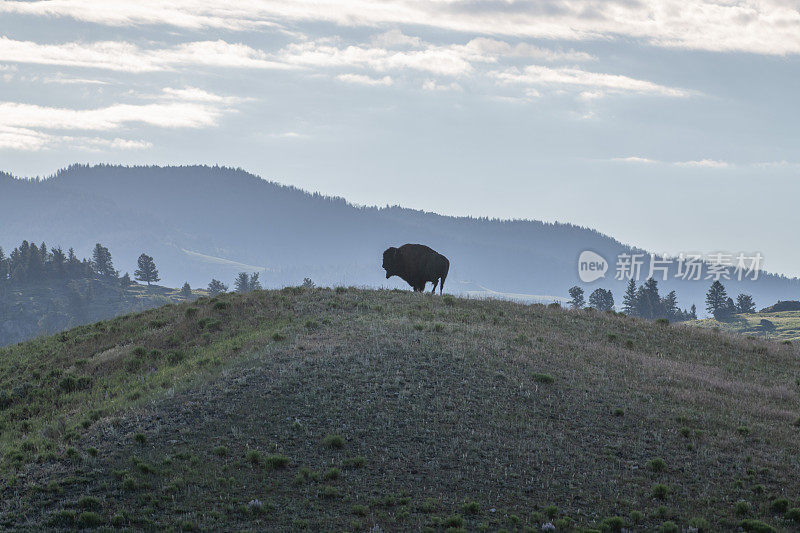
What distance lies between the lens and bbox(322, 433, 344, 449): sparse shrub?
18516mm

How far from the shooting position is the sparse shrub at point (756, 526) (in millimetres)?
15156

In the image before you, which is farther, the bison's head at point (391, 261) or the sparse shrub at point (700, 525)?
the bison's head at point (391, 261)

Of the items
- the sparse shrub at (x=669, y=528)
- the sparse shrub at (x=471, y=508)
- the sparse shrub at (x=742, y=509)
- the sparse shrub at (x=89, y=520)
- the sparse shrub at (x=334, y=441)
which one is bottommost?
the sparse shrub at (x=89, y=520)

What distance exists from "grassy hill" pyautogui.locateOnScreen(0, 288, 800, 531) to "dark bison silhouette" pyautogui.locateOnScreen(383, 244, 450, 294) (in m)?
8.66

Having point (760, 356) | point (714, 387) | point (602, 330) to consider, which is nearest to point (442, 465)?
point (714, 387)

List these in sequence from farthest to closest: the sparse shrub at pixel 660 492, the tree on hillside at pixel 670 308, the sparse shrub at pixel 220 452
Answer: the tree on hillside at pixel 670 308 → the sparse shrub at pixel 220 452 → the sparse shrub at pixel 660 492

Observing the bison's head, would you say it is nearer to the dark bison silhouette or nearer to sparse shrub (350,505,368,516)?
the dark bison silhouette

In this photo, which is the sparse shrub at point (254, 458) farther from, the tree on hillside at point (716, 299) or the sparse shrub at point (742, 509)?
the tree on hillside at point (716, 299)

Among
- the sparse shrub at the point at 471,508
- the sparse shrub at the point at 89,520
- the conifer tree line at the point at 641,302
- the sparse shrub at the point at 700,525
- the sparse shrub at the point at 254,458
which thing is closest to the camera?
the sparse shrub at the point at 89,520

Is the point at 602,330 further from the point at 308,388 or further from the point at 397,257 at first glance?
the point at 308,388

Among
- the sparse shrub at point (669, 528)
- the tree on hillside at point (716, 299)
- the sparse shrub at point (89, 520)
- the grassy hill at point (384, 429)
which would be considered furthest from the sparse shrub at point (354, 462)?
the tree on hillside at point (716, 299)

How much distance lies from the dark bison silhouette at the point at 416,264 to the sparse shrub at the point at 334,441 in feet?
73.0

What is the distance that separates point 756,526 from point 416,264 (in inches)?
1066

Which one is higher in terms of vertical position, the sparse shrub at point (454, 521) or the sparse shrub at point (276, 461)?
the sparse shrub at point (276, 461)
